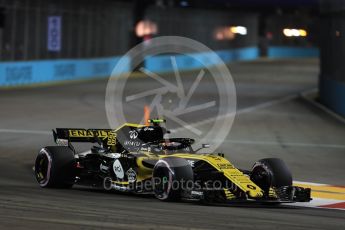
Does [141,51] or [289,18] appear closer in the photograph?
[141,51]

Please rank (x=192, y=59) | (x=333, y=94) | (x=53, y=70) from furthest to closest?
1. (x=192, y=59)
2. (x=53, y=70)
3. (x=333, y=94)

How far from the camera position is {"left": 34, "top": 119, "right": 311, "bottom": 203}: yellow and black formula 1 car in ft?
38.1

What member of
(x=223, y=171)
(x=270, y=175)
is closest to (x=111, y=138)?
(x=223, y=171)

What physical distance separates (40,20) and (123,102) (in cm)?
1422

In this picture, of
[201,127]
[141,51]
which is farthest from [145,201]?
[141,51]

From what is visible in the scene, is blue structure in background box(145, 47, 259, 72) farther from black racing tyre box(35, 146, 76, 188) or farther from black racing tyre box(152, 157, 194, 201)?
black racing tyre box(152, 157, 194, 201)

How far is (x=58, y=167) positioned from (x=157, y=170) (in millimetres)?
1884

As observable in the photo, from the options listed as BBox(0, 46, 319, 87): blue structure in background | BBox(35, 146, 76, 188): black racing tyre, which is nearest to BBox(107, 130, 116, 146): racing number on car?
BBox(35, 146, 76, 188): black racing tyre

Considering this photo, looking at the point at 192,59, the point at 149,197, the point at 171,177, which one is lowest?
the point at 149,197

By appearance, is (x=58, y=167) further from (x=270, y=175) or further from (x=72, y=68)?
(x=72, y=68)

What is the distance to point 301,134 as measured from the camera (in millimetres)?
24172

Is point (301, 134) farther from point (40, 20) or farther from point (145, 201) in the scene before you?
point (40, 20)

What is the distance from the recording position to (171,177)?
37.8 feet

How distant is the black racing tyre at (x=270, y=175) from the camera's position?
12.3 metres
